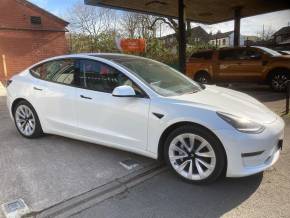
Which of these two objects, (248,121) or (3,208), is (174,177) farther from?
(3,208)

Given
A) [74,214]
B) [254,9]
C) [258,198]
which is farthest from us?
[254,9]

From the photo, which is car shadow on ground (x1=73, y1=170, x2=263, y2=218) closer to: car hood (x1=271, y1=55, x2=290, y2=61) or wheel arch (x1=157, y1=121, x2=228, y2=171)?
wheel arch (x1=157, y1=121, x2=228, y2=171)

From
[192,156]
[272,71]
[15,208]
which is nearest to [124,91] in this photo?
[192,156]

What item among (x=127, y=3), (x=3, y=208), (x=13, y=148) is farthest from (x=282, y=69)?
(x=3, y=208)

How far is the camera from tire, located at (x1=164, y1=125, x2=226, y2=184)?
11.5 feet

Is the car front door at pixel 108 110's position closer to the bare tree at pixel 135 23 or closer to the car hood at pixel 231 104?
the car hood at pixel 231 104

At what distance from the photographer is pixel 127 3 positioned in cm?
1315

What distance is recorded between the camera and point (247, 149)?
338 cm

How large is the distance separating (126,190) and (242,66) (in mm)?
9098

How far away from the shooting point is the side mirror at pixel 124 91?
3.99m

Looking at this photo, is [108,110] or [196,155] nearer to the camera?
[196,155]

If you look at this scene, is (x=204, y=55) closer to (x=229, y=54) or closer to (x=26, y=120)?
(x=229, y=54)

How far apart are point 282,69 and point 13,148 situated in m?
8.79

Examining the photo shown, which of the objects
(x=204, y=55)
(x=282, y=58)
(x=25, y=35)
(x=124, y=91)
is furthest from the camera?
(x=25, y=35)
